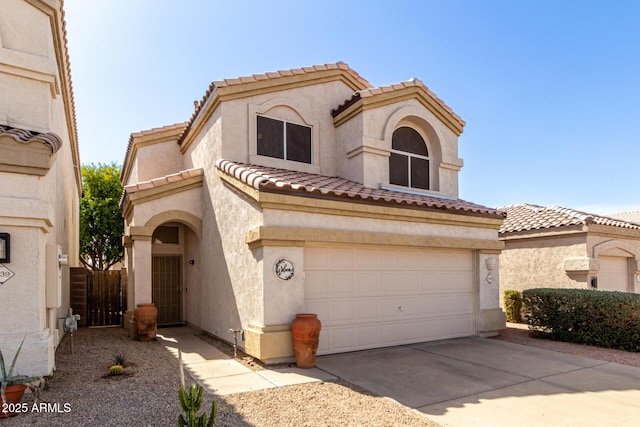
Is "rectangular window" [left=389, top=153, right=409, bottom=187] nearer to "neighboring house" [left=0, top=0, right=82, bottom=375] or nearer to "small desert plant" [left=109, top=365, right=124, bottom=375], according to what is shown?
"small desert plant" [left=109, top=365, right=124, bottom=375]

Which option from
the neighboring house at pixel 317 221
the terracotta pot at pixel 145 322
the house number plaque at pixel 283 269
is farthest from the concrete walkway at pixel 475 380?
the house number plaque at pixel 283 269

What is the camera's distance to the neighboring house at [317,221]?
875 centimetres

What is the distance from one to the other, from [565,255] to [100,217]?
23.6 metres

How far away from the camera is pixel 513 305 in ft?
51.1

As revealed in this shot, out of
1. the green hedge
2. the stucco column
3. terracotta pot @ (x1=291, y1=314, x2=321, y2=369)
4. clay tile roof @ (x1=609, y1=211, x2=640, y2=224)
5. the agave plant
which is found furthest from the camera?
clay tile roof @ (x1=609, y1=211, x2=640, y2=224)

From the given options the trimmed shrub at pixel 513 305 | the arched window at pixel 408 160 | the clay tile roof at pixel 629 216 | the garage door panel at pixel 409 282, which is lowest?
the trimmed shrub at pixel 513 305

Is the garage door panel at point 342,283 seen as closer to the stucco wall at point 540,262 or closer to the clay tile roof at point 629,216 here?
the stucco wall at point 540,262

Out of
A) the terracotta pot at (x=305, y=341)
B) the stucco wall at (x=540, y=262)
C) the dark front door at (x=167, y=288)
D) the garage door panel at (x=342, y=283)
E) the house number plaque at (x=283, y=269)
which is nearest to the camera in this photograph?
the terracotta pot at (x=305, y=341)

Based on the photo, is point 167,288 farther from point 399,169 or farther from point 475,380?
point 475,380

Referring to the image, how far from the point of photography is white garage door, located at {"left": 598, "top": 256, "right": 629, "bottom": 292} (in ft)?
51.9

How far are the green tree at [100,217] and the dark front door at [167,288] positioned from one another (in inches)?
476

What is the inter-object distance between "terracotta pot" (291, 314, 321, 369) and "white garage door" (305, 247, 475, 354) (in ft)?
2.96

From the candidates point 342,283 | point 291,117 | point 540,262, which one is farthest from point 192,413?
point 540,262

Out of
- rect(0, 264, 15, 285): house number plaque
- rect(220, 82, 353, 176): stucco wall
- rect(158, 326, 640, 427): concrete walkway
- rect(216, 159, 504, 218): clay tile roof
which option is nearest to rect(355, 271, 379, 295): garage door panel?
Result: rect(158, 326, 640, 427): concrete walkway
